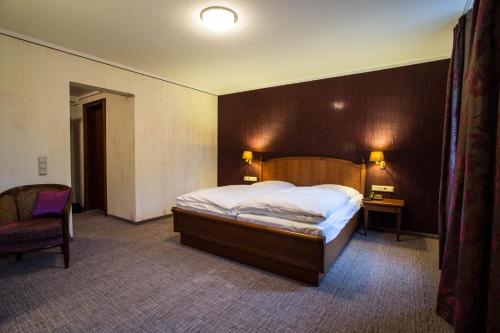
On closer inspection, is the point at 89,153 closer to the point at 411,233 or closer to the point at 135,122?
the point at 135,122

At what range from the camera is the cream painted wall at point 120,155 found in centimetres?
421

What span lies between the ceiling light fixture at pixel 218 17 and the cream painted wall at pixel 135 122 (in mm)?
2084

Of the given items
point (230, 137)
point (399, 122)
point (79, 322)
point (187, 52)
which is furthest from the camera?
point (230, 137)

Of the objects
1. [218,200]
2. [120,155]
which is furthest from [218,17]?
[120,155]

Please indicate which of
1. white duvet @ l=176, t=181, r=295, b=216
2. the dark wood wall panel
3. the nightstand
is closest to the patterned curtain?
white duvet @ l=176, t=181, r=295, b=216

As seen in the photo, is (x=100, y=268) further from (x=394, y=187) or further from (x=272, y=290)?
(x=394, y=187)

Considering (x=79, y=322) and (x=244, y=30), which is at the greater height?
(x=244, y=30)

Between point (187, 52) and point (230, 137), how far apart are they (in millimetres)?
2386

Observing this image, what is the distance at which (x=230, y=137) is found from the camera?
219 inches

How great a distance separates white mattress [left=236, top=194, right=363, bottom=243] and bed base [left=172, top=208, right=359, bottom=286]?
0.05 m

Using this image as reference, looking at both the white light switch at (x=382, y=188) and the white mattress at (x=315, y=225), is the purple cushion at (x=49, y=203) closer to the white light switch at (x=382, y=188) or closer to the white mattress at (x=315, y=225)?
the white mattress at (x=315, y=225)

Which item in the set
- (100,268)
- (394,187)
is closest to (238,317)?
(100,268)

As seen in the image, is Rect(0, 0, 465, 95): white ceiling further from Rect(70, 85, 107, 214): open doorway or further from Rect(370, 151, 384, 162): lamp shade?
Rect(70, 85, 107, 214): open doorway

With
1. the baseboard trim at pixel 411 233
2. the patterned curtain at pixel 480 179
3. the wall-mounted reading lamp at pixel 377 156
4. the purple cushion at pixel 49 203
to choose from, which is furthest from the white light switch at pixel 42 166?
the baseboard trim at pixel 411 233
